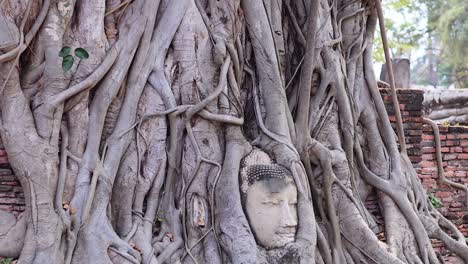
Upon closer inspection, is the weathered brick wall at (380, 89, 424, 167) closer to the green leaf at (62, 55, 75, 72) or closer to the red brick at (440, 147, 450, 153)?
the red brick at (440, 147, 450, 153)

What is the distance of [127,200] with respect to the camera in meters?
4.46

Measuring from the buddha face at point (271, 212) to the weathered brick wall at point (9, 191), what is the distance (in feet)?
4.19

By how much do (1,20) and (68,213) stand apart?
1.06m

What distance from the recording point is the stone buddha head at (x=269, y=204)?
4574 millimetres

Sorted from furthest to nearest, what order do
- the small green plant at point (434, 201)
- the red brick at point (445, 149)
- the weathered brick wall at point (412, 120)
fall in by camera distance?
1. the red brick at point (445, 149)
2. the small green plant at point (434, 201)
3. the weathered brick wall at point (412, 120)

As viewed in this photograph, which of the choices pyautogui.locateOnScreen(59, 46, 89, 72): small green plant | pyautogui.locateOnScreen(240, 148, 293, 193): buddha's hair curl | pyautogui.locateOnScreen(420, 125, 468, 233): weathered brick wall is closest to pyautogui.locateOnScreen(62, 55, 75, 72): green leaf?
pyautogui.locateOnScreen(59, 46, 89, 72): small green plant

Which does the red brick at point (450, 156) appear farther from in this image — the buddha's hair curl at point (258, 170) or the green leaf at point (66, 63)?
the green leaf at point (66, 63)

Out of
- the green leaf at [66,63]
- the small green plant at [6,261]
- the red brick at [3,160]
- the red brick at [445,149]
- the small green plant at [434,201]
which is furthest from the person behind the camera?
the red brick at [445,149]

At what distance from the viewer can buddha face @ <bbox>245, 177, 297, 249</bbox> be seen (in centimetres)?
457

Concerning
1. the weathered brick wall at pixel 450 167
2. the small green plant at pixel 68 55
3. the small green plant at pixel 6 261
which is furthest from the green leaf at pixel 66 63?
the weathered brick wall at pixel 450 167

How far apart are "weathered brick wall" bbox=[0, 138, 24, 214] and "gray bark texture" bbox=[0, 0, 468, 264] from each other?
0.09 meters

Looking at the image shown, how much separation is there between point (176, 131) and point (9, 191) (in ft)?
3.27

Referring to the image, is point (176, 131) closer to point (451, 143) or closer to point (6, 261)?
point (6, 261)

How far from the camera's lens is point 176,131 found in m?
4.66
